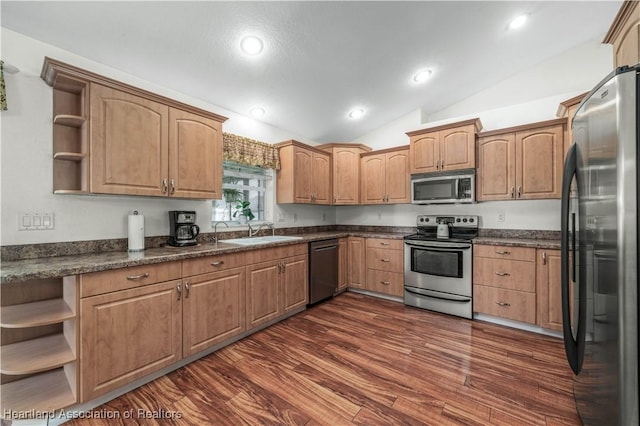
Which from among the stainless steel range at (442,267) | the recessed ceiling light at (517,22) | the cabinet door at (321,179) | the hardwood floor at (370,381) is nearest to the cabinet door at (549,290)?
the hardwood floor at (370,381)

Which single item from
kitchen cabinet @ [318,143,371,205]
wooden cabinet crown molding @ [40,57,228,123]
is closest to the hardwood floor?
kitchen cabinet @ [318,143,371,205]

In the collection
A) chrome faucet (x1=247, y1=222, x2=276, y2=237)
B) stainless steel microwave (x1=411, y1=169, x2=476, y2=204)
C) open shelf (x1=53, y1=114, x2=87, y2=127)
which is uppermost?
open shelf (x1=53, y1=114, x2=87, y2=127)

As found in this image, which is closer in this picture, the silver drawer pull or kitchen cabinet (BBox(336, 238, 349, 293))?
the silver drawer pull

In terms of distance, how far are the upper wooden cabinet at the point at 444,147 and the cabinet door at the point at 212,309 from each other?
105 inches

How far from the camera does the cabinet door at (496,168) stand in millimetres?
3026

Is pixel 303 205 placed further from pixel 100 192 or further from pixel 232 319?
pixel 100 192

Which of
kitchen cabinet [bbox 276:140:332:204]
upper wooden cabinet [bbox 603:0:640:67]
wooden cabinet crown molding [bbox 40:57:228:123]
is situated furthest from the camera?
kitchen cabinet [bbox 276:140:332:204]

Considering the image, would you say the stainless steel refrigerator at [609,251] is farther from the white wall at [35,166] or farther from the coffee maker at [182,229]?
the white wall at [35,166]

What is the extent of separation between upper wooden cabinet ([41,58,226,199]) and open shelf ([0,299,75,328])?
2.52 feet

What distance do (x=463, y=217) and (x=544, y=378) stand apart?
77.1 inches

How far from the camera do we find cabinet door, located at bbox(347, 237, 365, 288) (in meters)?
3.92

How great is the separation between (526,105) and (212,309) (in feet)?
13.9

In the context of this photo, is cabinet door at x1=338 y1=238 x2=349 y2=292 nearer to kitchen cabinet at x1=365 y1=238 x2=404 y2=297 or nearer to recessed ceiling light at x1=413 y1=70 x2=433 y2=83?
kitchen cabinet at x1=365 y1=238 x2=404 y2=297

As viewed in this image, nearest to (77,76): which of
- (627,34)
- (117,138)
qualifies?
(117,138)
